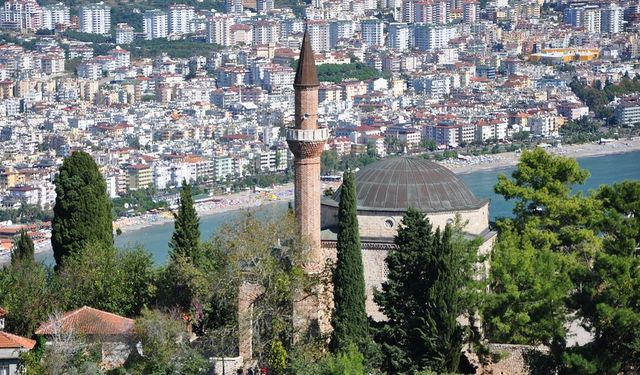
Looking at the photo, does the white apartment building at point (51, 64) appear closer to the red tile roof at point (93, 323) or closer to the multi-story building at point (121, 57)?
the multi-story building at point (121, 57)

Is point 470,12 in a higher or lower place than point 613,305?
higher

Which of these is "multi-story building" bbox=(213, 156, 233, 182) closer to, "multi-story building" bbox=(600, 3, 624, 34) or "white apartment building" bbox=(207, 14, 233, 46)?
"white apartment building" bbox=(207, 14, 233, 46)

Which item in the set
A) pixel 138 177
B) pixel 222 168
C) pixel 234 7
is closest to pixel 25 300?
pixel 138 177

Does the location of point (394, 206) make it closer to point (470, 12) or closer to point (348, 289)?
point (348, 289)

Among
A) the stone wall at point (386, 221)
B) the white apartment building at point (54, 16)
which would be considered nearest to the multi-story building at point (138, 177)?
the stone wall at point (386, 221)

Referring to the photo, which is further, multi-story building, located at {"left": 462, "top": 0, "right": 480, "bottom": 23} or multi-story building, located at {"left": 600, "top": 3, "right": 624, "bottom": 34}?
multi-story building, located at {"left": 462, "top": 0, "right": 480, "bottom": 23}

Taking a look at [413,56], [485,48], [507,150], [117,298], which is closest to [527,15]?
[485,48]

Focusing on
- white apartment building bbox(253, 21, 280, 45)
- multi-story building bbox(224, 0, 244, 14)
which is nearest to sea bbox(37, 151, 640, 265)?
white apartment building bbox(253, 21, 280, 45)
